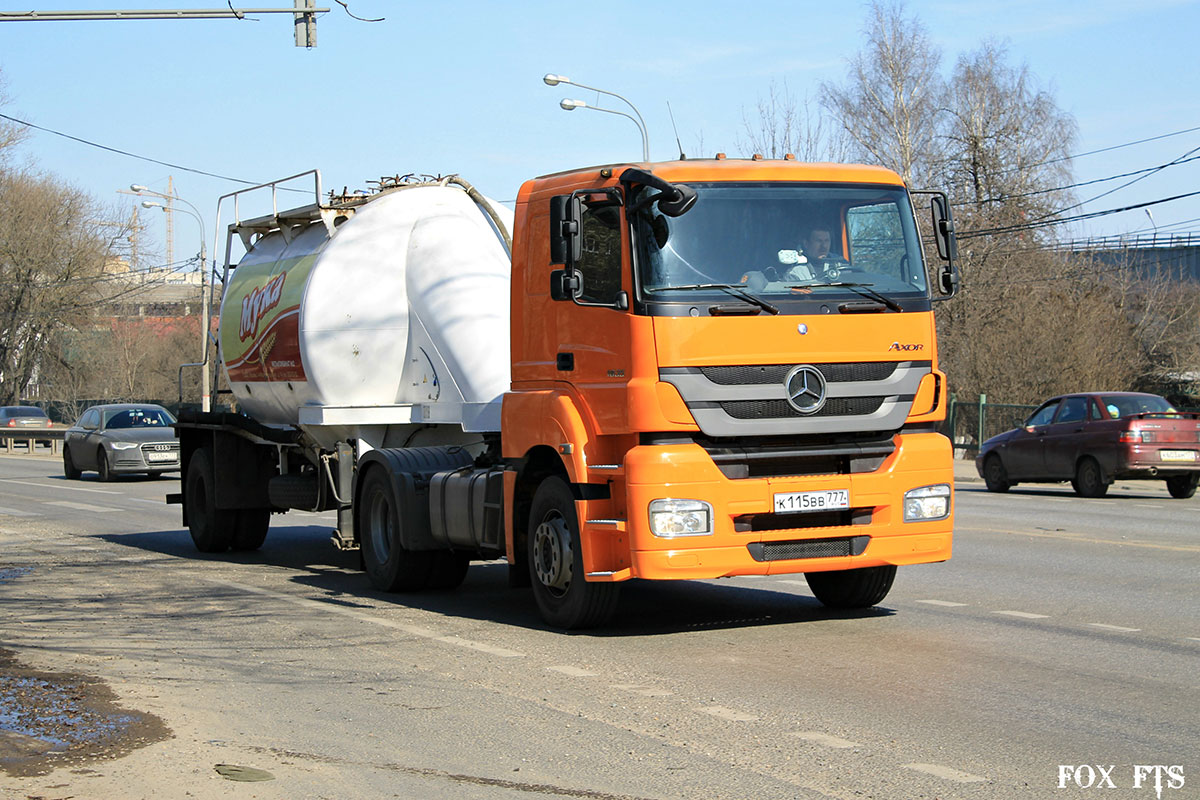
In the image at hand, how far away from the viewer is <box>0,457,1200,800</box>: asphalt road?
5680 millimetres

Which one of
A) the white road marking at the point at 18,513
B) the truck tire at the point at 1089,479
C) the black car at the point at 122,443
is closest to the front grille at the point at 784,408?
the truck tire at the point at 1089,479

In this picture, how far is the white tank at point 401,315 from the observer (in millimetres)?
12109

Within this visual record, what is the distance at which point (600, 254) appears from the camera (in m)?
8.99

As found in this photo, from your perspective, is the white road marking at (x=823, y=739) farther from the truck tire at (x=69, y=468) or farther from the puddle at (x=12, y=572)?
the truck tire at (x=69, y=468)

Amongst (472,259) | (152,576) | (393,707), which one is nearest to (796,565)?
(393,707)

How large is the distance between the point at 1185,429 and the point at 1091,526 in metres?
5.54

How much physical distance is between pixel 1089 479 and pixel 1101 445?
2.40 ft

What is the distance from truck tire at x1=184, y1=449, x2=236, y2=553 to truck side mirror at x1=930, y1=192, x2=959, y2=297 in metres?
8.67

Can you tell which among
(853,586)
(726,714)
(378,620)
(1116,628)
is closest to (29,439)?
(378,620)

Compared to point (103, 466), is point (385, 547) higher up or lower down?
lower down

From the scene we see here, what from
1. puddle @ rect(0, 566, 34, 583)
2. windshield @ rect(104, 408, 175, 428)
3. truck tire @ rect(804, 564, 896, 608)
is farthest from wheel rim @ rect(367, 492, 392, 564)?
windshield @ rect(104, 408, 175, 428)

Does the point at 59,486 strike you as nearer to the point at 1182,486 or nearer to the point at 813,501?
the point at 1182,486

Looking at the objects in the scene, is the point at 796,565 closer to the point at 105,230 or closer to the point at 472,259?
the point at 472,259

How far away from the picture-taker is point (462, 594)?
11734 millimetres
